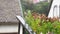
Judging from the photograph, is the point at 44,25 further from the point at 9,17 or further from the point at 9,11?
the point at 9,11

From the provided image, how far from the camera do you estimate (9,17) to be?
977 centimetres

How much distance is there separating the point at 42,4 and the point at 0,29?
44.3 feet

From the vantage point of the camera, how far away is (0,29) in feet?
32.6

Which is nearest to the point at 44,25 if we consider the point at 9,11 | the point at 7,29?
the point at 7,29

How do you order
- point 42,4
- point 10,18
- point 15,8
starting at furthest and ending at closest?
point 42,4
point 15,8
point 10,18

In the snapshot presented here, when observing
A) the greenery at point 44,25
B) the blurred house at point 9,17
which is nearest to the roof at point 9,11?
the blurred house at point 9,17

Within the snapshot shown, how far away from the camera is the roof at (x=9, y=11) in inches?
378

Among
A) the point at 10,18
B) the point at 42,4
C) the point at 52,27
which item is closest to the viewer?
the point at 52,27

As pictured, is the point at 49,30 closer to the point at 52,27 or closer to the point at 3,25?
the point at 52,27

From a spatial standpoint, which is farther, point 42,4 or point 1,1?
point 42,4

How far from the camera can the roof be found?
959cm

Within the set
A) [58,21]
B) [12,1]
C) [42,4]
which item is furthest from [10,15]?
[42,4]

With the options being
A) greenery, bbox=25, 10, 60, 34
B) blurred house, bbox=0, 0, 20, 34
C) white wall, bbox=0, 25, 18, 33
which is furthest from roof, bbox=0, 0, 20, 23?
greenery, bbox=25, 10, 60, 34

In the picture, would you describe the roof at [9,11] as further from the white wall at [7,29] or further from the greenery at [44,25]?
the greenery at [44,25]
